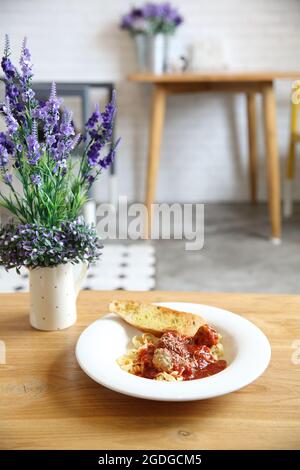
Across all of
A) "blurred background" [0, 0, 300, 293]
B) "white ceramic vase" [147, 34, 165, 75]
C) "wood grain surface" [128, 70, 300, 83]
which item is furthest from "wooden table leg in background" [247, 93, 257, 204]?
"wood grain surface" [128, 70, 300, 83]

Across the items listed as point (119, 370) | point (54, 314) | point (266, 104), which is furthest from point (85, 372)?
point (266, 104)


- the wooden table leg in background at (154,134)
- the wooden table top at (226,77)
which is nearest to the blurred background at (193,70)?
the wooden table leg in background at (154,134)

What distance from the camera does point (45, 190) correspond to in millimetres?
1077

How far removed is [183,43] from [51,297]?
9.49ft

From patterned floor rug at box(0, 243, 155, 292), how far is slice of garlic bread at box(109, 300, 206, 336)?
128cm

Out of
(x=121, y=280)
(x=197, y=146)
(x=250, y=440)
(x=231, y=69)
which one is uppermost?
(x=231, y=69)

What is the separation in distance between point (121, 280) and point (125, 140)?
148 cm

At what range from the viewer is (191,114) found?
3826mm

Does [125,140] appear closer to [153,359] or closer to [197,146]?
[197,146]

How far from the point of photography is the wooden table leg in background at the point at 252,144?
3.73m

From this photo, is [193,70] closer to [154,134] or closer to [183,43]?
[183,43]

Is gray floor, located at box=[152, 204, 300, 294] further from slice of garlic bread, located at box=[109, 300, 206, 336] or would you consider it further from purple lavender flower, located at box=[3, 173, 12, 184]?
purple lavender flower, located at box=[3, 173, 12, 184]

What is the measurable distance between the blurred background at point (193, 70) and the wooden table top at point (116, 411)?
229 cm

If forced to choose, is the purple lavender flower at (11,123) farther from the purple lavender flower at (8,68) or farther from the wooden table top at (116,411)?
the wooden table top at (116,411)
